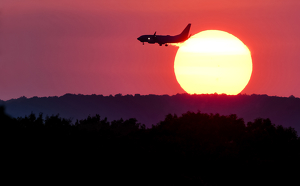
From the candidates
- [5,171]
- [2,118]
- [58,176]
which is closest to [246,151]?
[58,176]

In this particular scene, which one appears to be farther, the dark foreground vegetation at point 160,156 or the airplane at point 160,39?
the airplane at point 160,39

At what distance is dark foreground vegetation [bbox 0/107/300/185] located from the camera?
58.3 metres

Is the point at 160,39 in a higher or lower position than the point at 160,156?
higher

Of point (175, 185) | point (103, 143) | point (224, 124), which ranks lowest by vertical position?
point (175, 185)

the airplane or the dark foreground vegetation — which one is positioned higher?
the airplane

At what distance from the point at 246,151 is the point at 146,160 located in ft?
78.5

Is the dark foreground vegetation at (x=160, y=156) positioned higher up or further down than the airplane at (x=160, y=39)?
further down

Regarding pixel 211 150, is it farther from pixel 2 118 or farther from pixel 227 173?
pixel 2 118

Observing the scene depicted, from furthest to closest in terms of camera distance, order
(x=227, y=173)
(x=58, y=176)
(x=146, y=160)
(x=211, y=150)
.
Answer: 1. (x=211, y=150)
2. (x=227, y=173)
3. (x=146, y=160)
4. (x=58, y=176)

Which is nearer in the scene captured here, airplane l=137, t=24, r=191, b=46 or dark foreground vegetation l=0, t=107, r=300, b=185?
dark foreground vegetation l=0, t=107, r=300, b=185

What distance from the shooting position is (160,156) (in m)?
71.7

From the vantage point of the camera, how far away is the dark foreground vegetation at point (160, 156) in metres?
58.3

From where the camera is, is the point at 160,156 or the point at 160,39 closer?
the point at 160,156

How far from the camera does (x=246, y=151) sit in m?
84.8
